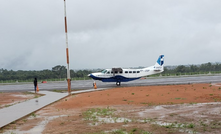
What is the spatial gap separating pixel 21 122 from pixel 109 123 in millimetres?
3972

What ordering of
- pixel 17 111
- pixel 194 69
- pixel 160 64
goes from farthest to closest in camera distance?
pixel 194 69
pixel 160 64
pixel 17 111

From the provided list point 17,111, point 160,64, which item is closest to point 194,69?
point 160,64

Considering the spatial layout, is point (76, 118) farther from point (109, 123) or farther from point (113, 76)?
point (113, 76)

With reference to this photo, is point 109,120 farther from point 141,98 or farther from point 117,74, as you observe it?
point 117,74

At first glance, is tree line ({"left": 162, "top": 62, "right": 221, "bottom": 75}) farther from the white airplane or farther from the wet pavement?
the wet pavement

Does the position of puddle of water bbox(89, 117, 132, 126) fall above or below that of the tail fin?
below

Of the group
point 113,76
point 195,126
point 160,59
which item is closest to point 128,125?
point 195,126

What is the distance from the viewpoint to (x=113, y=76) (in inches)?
1264

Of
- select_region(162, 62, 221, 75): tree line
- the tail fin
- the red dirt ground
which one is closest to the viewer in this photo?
the red dirt ground

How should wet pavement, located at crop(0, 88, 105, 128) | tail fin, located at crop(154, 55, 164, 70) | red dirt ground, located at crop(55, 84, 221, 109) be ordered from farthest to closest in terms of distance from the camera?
tail fin, located at crop(154, 55, 164, 70) < red dirt ground, located at crop(55, 84, 221, 109) < wet pavement, located at crop(0, 88, 105, 128)

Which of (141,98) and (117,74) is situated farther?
(117,74)

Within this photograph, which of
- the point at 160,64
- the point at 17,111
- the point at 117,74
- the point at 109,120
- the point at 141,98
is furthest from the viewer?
the point at 160,64

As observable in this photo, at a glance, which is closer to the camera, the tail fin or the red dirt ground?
the red dirt ground

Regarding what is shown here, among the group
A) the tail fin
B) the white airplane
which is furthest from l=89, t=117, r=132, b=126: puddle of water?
the tail fin
